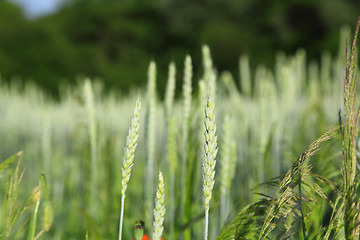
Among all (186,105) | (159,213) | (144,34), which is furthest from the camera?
(144,34)

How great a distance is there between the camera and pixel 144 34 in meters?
15.0

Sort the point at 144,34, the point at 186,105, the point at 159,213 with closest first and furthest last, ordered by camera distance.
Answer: the point at 159,213
the point at 186,105
the point at 144,34

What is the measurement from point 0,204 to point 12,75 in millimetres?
8421

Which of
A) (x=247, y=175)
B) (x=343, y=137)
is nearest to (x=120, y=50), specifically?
(x=247, y=175)

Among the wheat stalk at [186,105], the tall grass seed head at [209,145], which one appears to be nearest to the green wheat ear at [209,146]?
the tall grass seed head at [209,145]

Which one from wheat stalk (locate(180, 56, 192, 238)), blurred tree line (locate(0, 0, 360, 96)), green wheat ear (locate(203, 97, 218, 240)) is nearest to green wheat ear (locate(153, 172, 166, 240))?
green wheat ear (locate(203, 97, 218, 240))

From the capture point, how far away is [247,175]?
1.28 metres

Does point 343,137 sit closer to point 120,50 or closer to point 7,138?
point 7,138

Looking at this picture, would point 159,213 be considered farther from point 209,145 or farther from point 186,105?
point 186,105

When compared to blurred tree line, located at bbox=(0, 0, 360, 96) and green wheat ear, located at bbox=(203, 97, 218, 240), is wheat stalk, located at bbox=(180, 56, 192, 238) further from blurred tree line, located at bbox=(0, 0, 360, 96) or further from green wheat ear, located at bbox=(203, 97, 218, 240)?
blurred tree line, located at bbox=(0, 0, 360, 96)

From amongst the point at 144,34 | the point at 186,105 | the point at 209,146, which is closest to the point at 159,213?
the point at 209,146

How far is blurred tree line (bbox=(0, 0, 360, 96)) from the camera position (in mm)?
9789

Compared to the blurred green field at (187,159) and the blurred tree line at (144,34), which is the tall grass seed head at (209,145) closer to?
the blurred green field at (187,159)

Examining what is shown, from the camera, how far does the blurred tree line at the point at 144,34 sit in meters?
9.79
